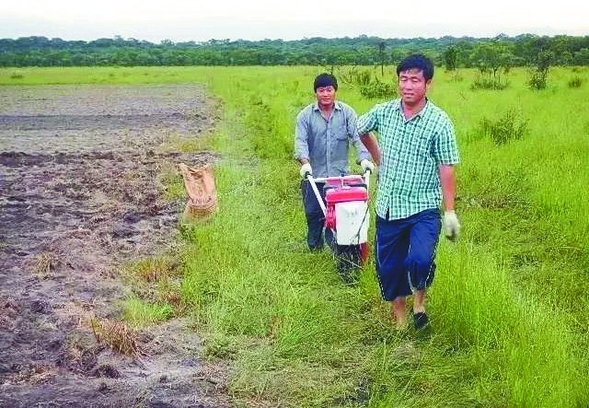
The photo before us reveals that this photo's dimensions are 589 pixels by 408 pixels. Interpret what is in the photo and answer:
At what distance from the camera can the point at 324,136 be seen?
620 centimetres

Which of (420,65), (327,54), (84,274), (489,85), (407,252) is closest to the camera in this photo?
(420,65)

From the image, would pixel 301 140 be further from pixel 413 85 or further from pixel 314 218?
pixel 413 85

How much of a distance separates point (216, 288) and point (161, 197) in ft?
14.1

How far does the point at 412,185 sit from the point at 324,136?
5.90 ft

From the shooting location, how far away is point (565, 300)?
17.1ft

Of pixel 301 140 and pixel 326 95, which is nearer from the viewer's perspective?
pixel 326 95

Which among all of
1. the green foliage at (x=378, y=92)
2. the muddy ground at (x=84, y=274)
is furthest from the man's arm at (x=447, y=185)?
the green foliage at (x=378, y=92)

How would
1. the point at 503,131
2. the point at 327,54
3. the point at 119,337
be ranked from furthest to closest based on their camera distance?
the point at 327,54 < the point at 503,131 < the point at 119,337

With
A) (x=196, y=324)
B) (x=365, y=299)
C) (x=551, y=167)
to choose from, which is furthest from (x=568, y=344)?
(x=551, y=167)

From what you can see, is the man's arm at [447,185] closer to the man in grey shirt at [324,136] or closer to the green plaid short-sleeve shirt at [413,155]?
the green plaid short-sleeve shirt at [413,155]

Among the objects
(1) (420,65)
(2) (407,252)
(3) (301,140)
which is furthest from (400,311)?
(3) (301,140)

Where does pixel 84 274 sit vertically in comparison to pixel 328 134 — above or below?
below

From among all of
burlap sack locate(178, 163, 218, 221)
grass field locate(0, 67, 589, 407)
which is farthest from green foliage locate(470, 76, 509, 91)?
burlap sack locate(178, 163, 218, 221)

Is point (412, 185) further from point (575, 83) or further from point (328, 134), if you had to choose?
point (575, 83)
